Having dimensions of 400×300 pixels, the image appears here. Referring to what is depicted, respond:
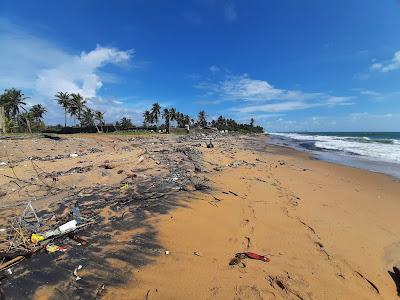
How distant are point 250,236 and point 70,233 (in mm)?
3383

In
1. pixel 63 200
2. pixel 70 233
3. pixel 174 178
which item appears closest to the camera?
pixel 70 233

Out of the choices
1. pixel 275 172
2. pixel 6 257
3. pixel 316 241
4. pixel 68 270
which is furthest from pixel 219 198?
pixel 275 172

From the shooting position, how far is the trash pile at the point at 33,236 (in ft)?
12.9

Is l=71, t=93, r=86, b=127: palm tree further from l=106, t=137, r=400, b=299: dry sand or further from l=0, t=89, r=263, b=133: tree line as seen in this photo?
l=106, t=137, r=400, b=299: dry sand

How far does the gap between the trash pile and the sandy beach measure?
18 cm

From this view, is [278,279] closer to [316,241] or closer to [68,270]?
[316,241]

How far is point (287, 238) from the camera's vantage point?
496cm

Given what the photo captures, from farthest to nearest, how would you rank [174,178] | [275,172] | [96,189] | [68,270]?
[275,172], [174,178], [96,189], [68,270]

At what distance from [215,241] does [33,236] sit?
3.26 metres

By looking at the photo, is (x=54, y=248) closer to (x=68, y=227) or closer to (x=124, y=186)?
(x=68, y=227)

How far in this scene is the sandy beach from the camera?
349cm

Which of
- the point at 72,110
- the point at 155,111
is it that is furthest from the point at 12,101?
the point at 155,111

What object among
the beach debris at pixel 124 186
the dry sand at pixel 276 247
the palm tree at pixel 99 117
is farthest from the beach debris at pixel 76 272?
the palm tree at pixel 99 117

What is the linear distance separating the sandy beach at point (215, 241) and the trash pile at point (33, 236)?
18 cm
